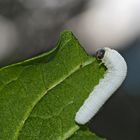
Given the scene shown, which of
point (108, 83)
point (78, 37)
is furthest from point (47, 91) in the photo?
point (78, 37)

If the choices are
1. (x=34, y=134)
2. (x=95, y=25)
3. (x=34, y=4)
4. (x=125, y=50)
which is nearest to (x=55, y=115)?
(x=34, y=134)

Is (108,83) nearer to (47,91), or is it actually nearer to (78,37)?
(47,91)

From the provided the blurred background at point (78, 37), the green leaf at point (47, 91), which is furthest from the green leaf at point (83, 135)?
the blurred background at point (78, 37)

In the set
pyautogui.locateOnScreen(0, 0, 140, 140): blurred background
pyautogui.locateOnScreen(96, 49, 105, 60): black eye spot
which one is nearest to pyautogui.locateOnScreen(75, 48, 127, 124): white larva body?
pyautogui.locateOnScreen(96, 49, 105, 60): black eye spot

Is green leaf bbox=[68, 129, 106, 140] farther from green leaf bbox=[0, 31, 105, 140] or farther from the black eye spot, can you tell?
the black eye spot

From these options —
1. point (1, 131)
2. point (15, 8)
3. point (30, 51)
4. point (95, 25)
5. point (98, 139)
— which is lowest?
point (95, 25)

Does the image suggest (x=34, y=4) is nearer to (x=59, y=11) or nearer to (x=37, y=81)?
(x=59, y=11)

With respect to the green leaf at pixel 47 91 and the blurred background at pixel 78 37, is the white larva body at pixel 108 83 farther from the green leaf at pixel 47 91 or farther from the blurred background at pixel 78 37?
the blurred background at pixel 78 37
